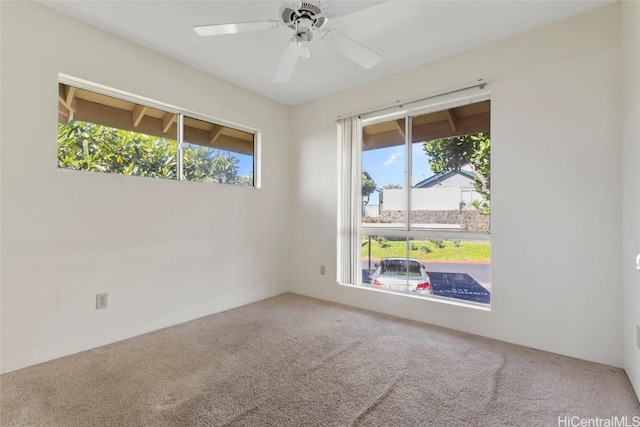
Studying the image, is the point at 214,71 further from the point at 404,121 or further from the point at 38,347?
the point at 38,347

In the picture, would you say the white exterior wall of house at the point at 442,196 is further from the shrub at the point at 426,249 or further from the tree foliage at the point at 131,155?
the tree foliage at the point at 131,155

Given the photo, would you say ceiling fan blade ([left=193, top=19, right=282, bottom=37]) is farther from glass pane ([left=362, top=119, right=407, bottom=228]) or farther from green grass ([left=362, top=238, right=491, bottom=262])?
green grass ([left=362, top=238, right=491, bottom=262])

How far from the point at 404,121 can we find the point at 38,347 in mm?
3685

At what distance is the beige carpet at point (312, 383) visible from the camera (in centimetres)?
154

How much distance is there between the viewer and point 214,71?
307 cm

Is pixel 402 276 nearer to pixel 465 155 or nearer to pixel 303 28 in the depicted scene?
pixel 465 155

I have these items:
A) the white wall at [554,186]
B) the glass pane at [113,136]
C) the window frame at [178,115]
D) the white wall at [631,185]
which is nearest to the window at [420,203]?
the white wall at [554,186]

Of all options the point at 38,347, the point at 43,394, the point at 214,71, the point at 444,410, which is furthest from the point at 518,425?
the point at 214,71

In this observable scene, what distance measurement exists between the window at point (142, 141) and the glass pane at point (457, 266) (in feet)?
7.39

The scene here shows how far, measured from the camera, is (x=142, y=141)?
2711 mm

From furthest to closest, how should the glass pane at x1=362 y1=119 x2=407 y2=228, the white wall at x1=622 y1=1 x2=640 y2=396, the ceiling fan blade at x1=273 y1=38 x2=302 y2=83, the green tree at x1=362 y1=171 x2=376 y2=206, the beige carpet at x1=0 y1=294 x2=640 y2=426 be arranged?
1. the green tree at x1=362 y1=171 x2=376 y2=206
2. the glass pane at x1=362 y1=119 x2=407 y2=228
3. the ceiling fan blade at x1=273 y1=38 x2=302 y2=83
4. the white wall at x1=622 y1=1 x2=640 y2=396
5. the beige carpet at x1=0 y1=294 x2=640 y2=426

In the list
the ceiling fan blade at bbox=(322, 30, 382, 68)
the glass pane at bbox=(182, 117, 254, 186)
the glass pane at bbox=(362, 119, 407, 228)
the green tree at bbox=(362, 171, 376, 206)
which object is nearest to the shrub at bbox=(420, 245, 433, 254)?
the glass pane at bbox=(362, 119, 407, 228)

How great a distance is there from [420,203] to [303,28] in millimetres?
1972

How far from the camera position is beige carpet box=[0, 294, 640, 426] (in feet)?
5.04
